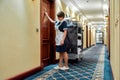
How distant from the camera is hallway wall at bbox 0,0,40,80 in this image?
10.8ft

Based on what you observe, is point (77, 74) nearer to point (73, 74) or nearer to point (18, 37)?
point (73, 74)

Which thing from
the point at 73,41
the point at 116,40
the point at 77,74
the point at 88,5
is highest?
the point at 88,5

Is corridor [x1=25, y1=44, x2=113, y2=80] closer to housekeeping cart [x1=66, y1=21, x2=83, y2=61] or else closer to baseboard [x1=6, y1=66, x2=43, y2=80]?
baseboard [x1=6, y1=66, x2=43, y2=80]

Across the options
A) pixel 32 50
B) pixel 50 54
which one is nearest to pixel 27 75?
pixel 32 50

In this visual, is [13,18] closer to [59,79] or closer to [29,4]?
[29,4]

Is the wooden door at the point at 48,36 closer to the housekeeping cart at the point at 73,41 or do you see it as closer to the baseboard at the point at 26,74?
the housekeeping cart at the point at 73,41

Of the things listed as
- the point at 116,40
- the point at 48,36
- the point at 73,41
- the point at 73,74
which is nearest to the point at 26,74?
the point at 73,74

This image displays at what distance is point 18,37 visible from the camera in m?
3.80

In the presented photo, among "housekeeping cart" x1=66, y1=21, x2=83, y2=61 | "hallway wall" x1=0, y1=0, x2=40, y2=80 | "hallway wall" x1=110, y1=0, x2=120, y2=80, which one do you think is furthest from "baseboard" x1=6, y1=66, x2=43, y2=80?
"housekeeping cart" x1=66, y1=21, x2=83, y2=61

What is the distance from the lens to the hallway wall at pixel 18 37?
329 centimetres

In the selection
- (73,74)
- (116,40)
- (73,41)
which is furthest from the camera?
(73,41)

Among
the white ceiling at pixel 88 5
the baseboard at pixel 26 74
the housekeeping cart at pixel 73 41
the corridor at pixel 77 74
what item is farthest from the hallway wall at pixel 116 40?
the white ceiling at pixel 88 5

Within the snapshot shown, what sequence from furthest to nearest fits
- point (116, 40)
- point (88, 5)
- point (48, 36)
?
point (88, 5), point (48, 36), point (116, 40)

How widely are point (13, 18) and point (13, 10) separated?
150mm
